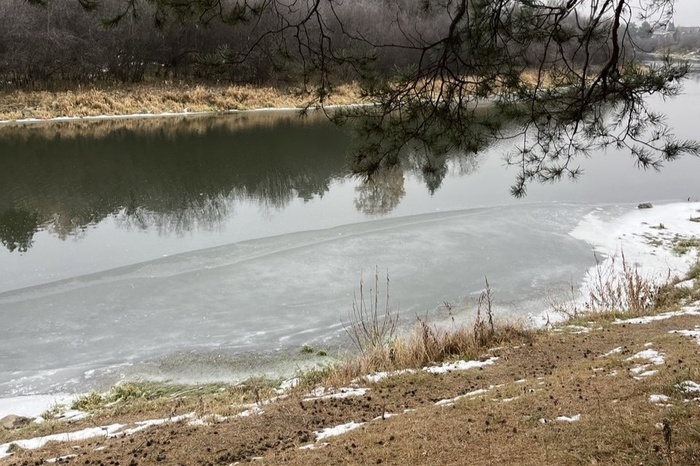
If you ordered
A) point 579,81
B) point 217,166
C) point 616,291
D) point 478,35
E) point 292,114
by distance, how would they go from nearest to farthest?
point 478,35
point 579,81
point 616,291
point 217,166
point 292,114

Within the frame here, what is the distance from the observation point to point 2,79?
2569 cm

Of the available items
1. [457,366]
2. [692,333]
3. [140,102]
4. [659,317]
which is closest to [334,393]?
[457,366]

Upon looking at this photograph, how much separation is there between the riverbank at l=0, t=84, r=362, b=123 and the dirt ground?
19160 millimetres

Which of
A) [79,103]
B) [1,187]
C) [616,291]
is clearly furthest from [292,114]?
[616,291]

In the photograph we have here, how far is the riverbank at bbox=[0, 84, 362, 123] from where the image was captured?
80.5 feet

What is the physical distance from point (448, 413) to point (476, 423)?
11.4 inches

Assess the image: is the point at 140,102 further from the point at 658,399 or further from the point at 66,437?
the point at 658,399

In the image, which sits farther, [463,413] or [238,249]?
[238,249]

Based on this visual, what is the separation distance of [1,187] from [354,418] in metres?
12.4

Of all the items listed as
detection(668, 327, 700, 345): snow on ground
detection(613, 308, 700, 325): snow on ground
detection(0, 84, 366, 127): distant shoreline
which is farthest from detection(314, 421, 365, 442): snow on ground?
detection(0, 84, 366, 127): distant shoreline

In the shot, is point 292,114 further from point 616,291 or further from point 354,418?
point 354,418

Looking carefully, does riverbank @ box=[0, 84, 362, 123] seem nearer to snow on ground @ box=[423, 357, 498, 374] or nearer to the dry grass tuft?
the dry grass tuft

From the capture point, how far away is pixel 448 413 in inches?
136

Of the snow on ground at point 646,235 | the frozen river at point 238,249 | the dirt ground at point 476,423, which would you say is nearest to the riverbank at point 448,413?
the dirt ground at point 476,423
